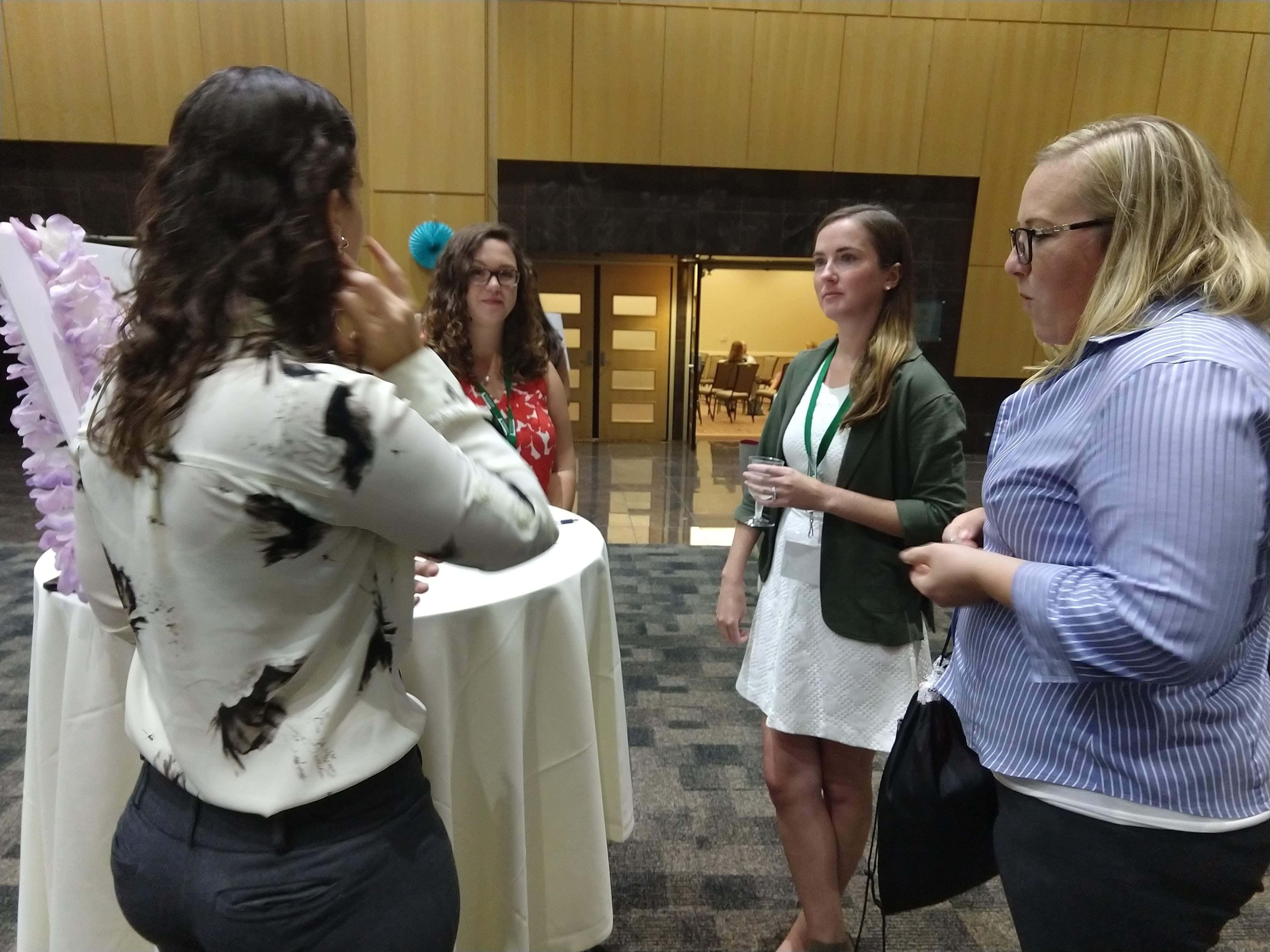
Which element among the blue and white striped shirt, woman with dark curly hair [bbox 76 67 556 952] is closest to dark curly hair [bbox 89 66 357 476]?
woman with dark curly hair [bbox 76 67 556 952]

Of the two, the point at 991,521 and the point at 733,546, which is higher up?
the point at 991,521

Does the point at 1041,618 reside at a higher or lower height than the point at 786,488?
higher

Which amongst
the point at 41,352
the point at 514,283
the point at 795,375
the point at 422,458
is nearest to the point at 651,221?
the point at 514,283

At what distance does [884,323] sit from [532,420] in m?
1.16

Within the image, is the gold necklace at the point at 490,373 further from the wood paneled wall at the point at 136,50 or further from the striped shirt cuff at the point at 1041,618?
the wood paneled wall at the point at 136,50

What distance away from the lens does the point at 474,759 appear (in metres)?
1.43

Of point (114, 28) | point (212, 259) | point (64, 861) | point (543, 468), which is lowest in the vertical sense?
point (64, 861)

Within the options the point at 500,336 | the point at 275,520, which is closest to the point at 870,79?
the point at 500,336

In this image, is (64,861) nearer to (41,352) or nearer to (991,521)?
(41,352)

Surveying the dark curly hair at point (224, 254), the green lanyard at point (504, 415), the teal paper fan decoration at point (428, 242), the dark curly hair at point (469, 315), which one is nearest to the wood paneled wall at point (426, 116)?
the teal paper fan decoration at point (428, 242)

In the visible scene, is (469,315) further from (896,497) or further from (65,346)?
(896,497)

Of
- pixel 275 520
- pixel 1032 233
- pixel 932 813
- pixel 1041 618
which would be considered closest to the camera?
pixel 275 520

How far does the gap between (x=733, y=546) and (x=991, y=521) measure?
91 centimetres

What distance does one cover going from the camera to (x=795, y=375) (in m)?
1.78
